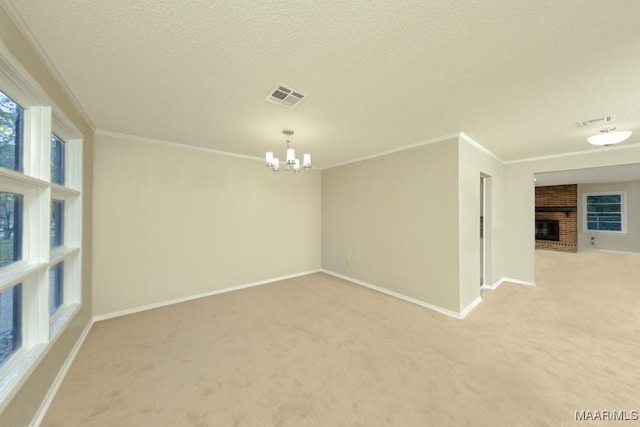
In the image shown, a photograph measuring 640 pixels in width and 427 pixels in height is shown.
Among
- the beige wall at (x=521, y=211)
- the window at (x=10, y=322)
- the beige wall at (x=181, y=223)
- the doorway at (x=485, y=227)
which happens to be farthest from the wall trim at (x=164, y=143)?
the beige wall at (x=521, y=211)

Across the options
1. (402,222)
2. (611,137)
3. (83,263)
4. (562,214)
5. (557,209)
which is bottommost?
(83,263)

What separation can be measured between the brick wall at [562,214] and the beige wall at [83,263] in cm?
1211

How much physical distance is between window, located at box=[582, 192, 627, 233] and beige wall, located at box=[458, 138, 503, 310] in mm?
7201

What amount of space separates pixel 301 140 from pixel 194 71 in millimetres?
1787

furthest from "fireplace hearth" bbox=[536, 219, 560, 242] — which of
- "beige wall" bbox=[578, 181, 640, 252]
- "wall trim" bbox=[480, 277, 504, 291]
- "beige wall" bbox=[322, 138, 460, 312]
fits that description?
"beige wall" bbox=[322, 138, 460, 312]

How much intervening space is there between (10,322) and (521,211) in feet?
22.0

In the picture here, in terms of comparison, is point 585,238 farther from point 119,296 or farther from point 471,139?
point 119,296

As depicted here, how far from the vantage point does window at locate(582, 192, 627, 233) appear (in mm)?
7699

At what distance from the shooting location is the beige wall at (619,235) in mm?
7414

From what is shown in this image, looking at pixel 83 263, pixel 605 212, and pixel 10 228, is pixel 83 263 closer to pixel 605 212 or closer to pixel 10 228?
pixel 10 228

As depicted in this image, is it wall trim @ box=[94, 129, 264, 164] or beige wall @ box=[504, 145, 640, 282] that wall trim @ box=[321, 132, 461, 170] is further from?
beige wall @ box=[504, 145, 640, 282]

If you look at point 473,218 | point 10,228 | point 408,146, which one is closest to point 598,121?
point 473,218

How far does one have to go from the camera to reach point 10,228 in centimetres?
157

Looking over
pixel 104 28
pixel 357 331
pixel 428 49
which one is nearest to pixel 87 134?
pixel 104 28
